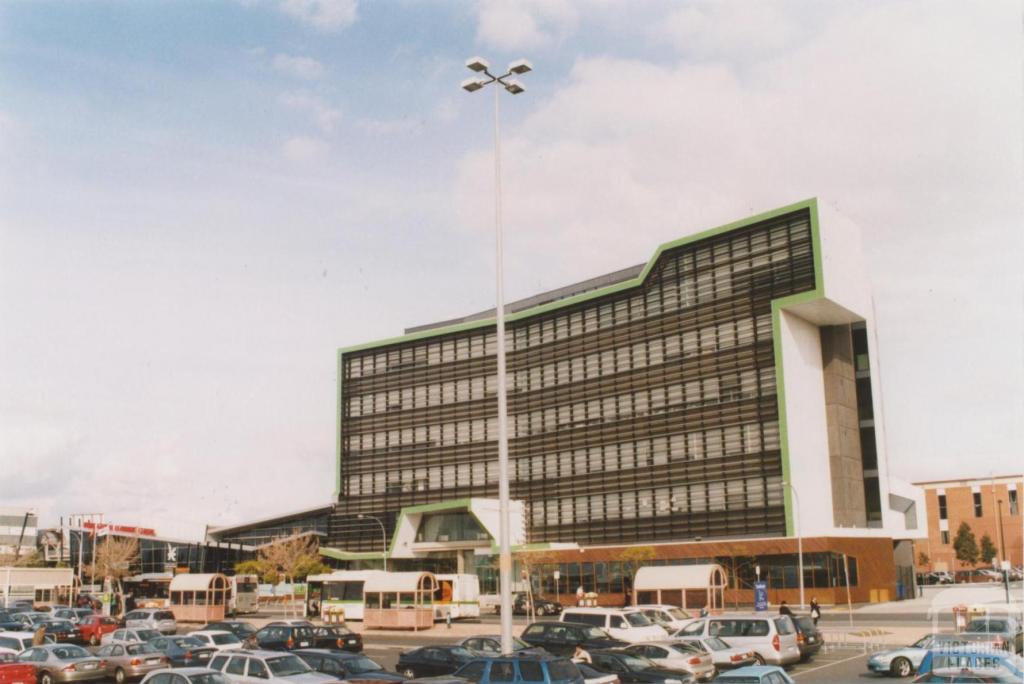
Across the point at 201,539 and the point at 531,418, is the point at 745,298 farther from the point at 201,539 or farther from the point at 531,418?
the point at 201,539

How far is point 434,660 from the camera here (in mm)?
30906

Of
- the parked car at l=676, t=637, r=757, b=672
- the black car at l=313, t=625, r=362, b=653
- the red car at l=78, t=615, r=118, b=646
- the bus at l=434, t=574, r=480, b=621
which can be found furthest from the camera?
the bus at l=434, t=574, r=480, b=621

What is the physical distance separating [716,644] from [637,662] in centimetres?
583

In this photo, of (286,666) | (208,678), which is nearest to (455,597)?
(286,666)

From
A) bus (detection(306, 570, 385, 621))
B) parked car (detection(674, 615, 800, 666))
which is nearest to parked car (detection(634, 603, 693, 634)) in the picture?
parked car (detection(674, 615, 800, 666))

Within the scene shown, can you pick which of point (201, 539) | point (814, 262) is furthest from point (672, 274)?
point (201, 539)

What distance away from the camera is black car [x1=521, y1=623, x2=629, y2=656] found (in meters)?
33.3

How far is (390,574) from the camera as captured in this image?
201 ft

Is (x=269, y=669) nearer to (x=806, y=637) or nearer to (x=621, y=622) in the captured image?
(x=621, y=622)

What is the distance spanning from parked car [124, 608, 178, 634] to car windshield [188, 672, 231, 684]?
33432mm

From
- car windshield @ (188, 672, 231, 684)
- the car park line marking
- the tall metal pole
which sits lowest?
the car park line marking

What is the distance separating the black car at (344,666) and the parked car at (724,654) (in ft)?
31.2

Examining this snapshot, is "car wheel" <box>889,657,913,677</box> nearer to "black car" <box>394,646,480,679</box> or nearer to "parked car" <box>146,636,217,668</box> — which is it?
"black car" <box>394,646,480,679</box>

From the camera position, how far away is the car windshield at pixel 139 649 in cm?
3248
